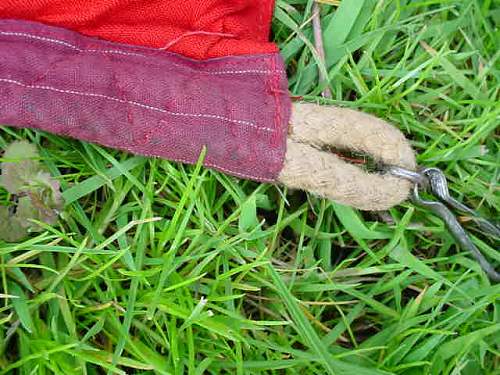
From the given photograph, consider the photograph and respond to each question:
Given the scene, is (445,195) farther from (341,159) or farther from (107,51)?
(107,51)

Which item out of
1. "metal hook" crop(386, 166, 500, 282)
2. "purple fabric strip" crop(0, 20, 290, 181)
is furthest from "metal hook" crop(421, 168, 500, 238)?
"purple fabric strip" crop(0, 20, 290, 181)

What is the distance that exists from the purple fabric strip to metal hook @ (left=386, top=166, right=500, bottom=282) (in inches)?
9.8

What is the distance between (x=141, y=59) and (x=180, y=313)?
1.49ft

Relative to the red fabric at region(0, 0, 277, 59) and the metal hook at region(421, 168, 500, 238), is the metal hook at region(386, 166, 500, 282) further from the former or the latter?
the red fabric at region(0, 0, 277, 59)

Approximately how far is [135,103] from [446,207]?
1.98 ft

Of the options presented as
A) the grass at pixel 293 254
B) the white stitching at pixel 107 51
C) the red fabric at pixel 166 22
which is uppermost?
the red fabric at pixel 166 22

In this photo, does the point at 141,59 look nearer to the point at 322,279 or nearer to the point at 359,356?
the point at 322,279

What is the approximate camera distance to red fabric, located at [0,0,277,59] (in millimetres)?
1119

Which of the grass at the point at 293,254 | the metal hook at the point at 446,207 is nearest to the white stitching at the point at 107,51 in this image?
the grass at the point at 293,254

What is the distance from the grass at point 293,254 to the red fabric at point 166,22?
0.13m

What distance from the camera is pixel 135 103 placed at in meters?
1.08

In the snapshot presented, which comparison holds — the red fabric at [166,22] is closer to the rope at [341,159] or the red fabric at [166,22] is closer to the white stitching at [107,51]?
the white stitching at [107,51]

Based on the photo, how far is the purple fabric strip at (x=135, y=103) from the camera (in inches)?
41.8

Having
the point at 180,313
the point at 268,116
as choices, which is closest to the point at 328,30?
the point at 268,116
